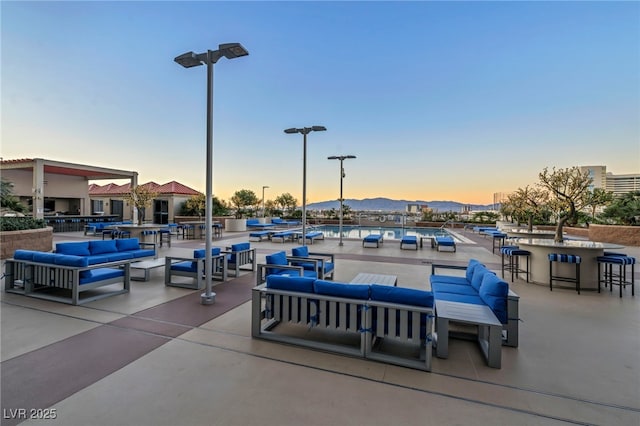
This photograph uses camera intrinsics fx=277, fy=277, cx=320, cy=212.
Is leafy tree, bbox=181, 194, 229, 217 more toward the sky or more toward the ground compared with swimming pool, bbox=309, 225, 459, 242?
more toward the sky

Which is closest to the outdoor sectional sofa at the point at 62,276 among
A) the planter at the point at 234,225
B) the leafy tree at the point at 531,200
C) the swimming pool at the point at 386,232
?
the leafy tree at the point at 531,200

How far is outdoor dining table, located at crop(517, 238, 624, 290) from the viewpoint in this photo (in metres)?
5.61

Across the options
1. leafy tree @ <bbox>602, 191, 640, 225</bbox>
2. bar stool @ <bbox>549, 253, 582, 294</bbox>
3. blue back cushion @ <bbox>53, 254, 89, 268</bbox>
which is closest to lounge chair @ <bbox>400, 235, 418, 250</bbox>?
bar stool @ <bbox>549, 253, 582, 294</bbox>

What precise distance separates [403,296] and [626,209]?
18.2 metres

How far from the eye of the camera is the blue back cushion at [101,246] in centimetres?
654

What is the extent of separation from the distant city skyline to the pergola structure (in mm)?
917

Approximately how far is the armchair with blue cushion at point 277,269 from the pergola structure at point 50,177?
642 inches

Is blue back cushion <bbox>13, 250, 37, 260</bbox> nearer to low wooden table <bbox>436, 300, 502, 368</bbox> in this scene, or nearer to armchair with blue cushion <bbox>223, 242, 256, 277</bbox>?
armchair with blue cushion <bbox>223, 242, 256, 277</bbox>

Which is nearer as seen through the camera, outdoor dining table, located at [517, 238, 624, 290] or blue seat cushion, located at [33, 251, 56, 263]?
blue seat cushion, located at [33, 251, 56, 263]

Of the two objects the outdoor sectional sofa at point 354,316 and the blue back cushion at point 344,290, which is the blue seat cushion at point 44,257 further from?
the blue back cushion at point 344,290

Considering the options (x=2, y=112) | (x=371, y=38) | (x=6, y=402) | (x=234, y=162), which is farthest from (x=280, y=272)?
(x=234, y=162)

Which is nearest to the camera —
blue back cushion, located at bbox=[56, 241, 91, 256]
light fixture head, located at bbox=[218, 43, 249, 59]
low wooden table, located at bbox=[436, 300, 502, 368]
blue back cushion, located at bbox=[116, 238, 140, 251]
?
low wooden table, located at bbox=[436, 300, 502, 368]

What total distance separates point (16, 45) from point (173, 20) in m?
4.79

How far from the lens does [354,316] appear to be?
2971 mm
